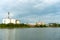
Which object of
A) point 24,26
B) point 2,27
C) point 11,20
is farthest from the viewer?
point 11,20

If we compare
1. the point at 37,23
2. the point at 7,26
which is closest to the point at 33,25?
the point at 37,23

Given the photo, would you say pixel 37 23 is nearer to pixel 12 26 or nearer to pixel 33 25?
pixel 33 25

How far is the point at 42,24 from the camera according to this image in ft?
312

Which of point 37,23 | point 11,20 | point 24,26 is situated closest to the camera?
point 24,26

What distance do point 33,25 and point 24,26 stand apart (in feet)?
34.6

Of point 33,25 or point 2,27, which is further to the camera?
point 33,25

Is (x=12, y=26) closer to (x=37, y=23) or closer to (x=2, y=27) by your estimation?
(x=2, y=27)

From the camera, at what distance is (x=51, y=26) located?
96875 millimetres

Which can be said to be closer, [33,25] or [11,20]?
[33,25]

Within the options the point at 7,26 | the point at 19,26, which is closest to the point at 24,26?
the point at 19,26

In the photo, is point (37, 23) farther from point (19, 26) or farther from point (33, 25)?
point (19, 26)

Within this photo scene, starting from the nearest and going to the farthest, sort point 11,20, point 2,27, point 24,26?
point 2,27 → point 24,26 → point 11,20

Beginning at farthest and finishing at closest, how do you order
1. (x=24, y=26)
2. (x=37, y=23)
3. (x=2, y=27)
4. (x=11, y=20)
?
(x=11, y=20) → (x=37, y=23) → (x=24, y=26) → (x=2, y=27)

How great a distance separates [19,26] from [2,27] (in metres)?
8.59
